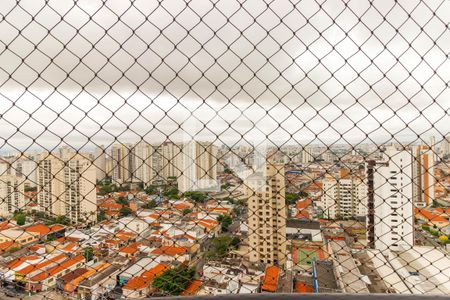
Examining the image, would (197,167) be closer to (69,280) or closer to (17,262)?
(69,280)

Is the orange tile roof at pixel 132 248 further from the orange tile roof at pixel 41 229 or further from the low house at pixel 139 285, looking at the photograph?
the orange tile roof at pixel 41 229

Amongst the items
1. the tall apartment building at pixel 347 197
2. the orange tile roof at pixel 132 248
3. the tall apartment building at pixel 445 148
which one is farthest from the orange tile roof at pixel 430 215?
the orange tile roof at pixel 132 248

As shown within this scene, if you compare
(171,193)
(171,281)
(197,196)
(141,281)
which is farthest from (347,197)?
(141,281)

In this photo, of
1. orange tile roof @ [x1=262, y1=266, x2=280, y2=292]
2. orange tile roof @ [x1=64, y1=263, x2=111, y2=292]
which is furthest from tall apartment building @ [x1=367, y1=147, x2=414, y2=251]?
orange tile roof @ [x1=64, y1=263, x2=111, y2=292]

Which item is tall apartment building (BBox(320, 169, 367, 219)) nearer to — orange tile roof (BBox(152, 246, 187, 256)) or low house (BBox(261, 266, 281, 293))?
low house (BBox(261, 266, 281, 293))

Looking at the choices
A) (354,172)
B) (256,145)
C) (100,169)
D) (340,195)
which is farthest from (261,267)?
(100,169)
